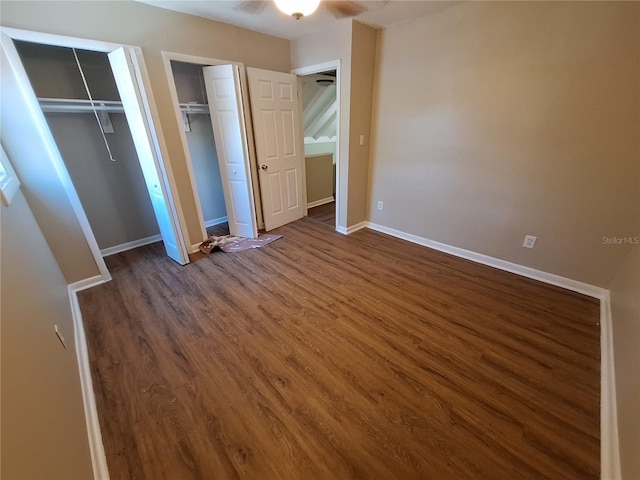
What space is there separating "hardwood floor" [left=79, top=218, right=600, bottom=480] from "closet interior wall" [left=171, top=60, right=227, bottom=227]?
1542 millimetres

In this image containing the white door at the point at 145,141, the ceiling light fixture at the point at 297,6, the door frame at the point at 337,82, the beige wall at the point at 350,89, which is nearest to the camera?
the ceiling light fixture at the point at 297,6

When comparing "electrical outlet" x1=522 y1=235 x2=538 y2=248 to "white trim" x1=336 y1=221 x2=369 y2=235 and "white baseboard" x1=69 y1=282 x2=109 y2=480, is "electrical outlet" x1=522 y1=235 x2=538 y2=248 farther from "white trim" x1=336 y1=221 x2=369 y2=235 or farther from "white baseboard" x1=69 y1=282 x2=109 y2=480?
"white baseboard" x1=69 y1=282 x2=109 y2=480

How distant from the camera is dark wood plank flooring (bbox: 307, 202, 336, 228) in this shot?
4062 millimetres

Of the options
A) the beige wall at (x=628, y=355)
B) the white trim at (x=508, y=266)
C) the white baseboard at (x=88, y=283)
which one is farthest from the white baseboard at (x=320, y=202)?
the beige wall at (x=628, y=355)

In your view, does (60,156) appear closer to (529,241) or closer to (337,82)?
(337,82)

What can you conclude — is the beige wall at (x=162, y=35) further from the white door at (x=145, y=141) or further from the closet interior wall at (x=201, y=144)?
the closet interior wall at (x=201, y=144)

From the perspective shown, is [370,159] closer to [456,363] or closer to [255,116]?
[255,116]

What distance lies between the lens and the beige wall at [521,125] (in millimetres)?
1889

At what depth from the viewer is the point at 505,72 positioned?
7.37 ft

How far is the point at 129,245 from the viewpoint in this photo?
3260 millimetres

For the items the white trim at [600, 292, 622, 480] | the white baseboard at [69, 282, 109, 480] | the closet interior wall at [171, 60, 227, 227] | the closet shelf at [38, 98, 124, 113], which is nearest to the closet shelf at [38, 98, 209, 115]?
the closet shelf at [38, 98, 124, 113]

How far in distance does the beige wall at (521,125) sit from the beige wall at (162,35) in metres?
1.54

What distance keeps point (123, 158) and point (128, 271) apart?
53.6 inches

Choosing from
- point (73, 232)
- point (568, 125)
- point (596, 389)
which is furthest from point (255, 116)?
point (596, 389)
